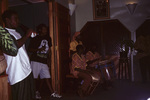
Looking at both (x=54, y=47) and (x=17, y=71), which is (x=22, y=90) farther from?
(x=54, y=47)

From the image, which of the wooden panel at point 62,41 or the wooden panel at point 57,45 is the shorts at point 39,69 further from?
the wooden panel at point 62,41

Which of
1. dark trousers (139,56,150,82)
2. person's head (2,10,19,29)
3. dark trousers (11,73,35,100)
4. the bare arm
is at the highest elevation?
person's head (2,10,19,29)

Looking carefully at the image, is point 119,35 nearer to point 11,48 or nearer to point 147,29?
point 147,29

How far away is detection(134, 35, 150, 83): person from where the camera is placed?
18.7 feet

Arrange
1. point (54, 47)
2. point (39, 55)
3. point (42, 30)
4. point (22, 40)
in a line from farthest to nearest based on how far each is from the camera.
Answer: point (54, 47), point (42, 30), point (39, 55), point (22, 40)

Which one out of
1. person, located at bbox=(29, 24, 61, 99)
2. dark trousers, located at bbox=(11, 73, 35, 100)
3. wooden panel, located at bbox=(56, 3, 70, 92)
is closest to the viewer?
dark trousers, located at bbox=(11, 73, 35, 100)

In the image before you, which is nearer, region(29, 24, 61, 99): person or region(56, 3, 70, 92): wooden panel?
region(29, 24, 61, 99): person

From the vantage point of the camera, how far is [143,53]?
225 inches

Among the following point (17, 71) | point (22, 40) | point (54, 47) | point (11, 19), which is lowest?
point (17, 71)

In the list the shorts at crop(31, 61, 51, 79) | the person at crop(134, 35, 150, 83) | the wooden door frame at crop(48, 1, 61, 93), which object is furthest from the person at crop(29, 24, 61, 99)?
the person at crop(134, 35, 150, 83)

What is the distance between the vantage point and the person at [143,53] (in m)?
5.70

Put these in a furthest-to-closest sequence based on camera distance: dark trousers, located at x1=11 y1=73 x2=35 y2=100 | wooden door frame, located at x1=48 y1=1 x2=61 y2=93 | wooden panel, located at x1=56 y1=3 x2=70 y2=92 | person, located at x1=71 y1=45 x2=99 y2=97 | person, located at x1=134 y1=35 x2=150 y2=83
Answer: person, located at x1=134 y1=35 x2=150 y2=83
wooden panel, located at x1=56 y1=3 x2=70 y2=92
wooden door frame, located at x1=48 y1=1 x2=61 y2=93
person, located at x1=71 y1=45 x2=99 y2=97
dark trousers, located at x1=11 y1=73 x2=35 y2=100

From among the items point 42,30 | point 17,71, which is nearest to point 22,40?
point 17,71

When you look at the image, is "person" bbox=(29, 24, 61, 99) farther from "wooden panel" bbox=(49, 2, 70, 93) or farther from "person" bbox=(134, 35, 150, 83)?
"person" bbox=(134, 35, 150, 83)
